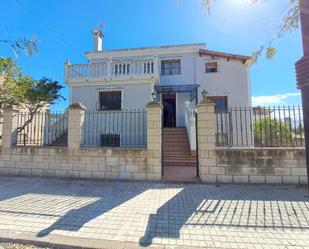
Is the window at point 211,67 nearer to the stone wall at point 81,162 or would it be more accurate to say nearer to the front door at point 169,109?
the front door at point 169,109

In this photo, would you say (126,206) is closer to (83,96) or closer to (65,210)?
(65,210)

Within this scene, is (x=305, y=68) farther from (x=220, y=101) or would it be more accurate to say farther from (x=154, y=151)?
(x=220, y=101)

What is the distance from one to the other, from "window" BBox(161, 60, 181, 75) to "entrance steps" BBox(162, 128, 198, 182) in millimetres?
4849

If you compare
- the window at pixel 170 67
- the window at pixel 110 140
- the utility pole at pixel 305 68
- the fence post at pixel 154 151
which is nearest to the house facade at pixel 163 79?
the window at pixel 170 67

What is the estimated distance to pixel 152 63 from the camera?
1271 cm

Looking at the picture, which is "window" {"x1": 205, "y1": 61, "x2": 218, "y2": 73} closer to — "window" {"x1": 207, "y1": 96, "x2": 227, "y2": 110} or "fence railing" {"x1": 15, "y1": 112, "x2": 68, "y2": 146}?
"window" {"x1": 207, "y1": 96, "x2": 227, "y2": 110}

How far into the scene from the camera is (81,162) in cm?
737

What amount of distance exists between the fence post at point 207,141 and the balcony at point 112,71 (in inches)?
246

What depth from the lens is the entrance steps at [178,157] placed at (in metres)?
7.44

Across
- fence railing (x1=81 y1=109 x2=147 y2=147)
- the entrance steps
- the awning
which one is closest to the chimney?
the awning

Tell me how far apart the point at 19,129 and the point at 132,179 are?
202 inches

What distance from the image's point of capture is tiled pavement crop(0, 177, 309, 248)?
3457 mm

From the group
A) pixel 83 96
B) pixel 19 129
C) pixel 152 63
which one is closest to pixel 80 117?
pixel 19 129

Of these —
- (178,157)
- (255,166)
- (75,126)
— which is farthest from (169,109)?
(255,166)
